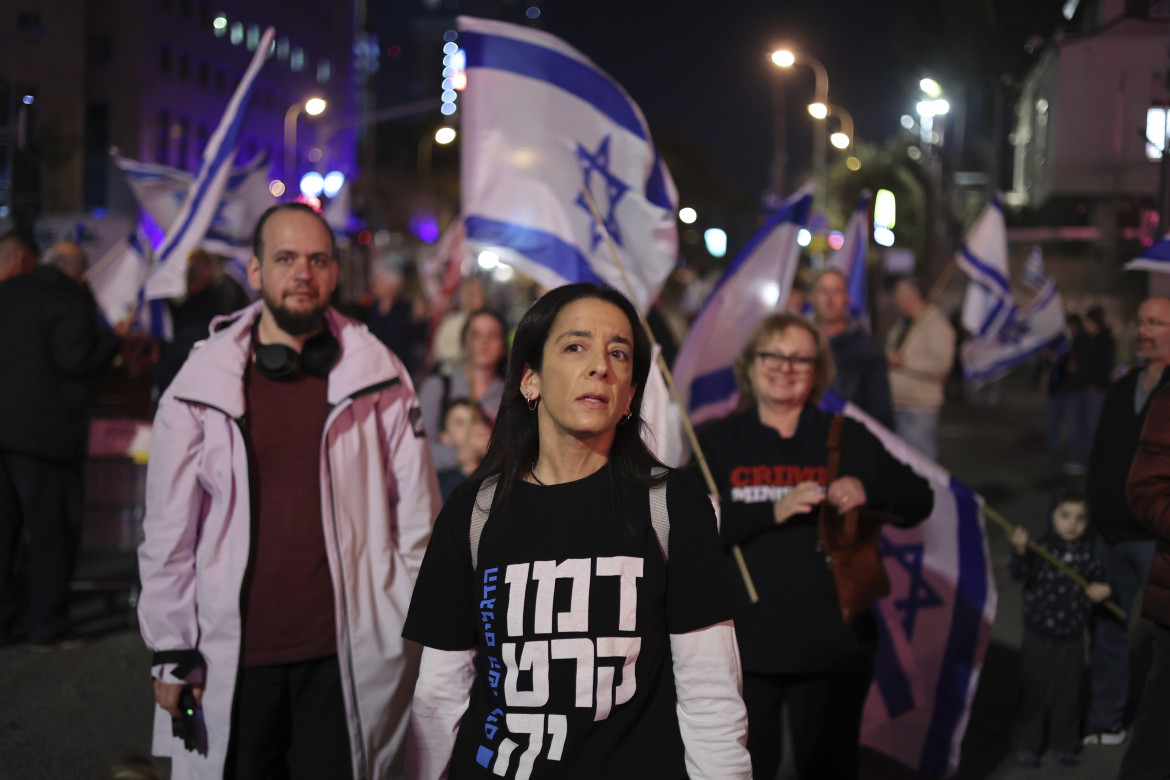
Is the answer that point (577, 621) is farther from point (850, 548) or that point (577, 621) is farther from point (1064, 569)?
point (1064, 569)

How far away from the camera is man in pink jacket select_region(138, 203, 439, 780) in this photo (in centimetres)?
324

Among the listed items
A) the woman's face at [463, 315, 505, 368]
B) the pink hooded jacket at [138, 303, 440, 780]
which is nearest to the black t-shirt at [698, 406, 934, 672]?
the pink hooded jacket at [138, 303, 440, 780]

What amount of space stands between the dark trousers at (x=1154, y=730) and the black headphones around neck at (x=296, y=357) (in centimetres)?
283

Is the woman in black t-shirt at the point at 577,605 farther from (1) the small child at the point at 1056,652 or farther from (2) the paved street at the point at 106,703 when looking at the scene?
(1) the small child at the point at 1056,652

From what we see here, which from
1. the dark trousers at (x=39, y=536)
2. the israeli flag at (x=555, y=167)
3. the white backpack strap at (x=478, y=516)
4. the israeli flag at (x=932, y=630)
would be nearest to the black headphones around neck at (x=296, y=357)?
the white backpack strap at (x=478, y=516)

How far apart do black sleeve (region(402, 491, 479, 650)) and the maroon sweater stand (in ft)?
3.28

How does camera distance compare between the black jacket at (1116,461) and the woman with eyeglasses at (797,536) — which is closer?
the woman with eyeglasses at (797,536)

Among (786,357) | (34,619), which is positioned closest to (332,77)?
(34,619)

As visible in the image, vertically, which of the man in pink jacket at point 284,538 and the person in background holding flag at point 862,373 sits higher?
the person in background holding flag at point 862,373

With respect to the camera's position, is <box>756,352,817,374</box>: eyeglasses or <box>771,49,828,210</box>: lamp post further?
<box>771,49,828,210</box>: lamp post

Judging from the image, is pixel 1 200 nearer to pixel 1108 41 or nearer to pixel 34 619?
pixel 34 619

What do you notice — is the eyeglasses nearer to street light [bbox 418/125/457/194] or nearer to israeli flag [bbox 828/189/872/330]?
israeli flag [bbox 828/189/872/330]

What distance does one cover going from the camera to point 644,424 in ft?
8.75

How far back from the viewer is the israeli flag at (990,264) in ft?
36.6
